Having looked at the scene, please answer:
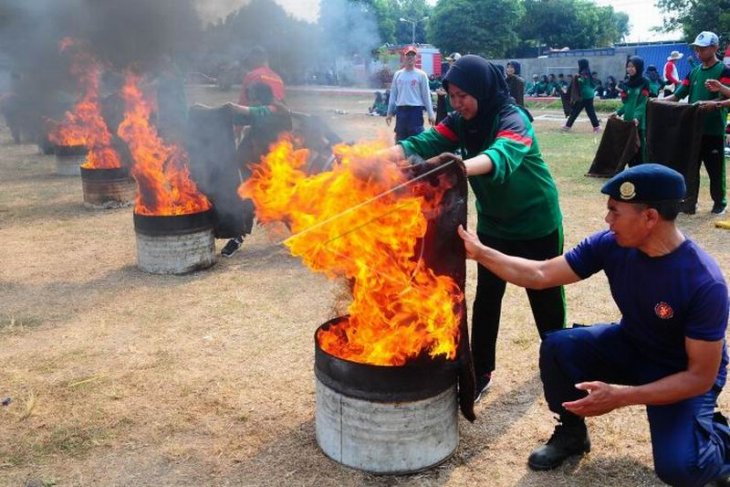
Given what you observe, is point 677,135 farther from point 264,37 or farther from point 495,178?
point 264,37

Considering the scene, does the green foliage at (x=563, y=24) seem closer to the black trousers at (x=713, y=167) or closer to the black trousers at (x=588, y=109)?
the black trousers at (x=588, y=109)

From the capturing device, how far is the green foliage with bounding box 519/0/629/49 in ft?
214

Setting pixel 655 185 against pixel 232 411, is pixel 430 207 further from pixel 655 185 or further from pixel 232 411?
pixel 232 411

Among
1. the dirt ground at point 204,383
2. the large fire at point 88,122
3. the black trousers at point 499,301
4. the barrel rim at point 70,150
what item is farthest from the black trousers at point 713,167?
the barrel rim at point 70,150

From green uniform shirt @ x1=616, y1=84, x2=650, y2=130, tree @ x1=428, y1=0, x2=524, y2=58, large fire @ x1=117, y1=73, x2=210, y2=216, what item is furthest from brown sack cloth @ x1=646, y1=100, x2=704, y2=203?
tree @ x1=428, y1=0, x2=524, y2=58

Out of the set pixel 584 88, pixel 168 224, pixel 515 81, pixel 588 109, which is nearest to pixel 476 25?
pixel 588 109

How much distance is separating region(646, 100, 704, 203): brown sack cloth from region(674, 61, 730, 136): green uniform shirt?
170 mm

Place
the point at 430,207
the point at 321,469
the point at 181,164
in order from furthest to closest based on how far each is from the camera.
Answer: the point at 181,164 → the point at 321,469 → the point at 430,207

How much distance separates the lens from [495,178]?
9.93ft

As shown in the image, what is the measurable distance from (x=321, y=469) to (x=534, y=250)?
1794 mm

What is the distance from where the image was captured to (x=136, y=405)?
410 cm

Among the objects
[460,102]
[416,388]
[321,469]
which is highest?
[460,102]

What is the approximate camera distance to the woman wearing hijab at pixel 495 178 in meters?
3.29

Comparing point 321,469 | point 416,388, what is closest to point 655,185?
point 416,388
